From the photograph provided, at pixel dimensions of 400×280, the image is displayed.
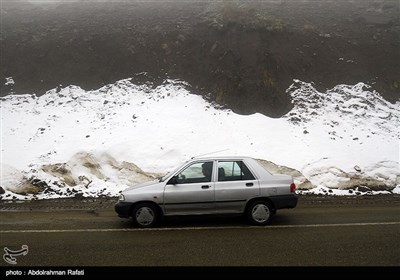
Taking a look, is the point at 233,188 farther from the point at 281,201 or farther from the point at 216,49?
the point at 216,49

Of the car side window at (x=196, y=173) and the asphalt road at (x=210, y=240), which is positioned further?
the car side window at (x=196, y=173)

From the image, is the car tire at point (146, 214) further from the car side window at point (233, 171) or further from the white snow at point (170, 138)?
the white snow at point (170, 138)

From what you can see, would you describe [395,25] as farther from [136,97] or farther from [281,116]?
[136,97]

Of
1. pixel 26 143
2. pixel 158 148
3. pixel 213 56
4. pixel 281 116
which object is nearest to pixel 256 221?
pixel 158 148

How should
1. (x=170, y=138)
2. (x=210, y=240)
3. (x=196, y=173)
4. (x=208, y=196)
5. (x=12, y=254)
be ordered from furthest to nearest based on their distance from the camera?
(x=170, y=138)
(x=196, y=173)
(x=208, y=196)
(x=210, y=240)
(x=12, y=254)

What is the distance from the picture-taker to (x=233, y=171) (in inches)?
308

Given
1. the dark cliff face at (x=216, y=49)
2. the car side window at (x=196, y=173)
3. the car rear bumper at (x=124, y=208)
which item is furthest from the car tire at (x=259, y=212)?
the dark cliff face at (x=216, y=49)

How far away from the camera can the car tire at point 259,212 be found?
7652 millimetres

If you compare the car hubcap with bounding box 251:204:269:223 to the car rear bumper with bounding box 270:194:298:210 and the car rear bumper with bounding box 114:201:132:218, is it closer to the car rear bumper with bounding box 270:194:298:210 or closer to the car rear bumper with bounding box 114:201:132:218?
the car rear bumper with bounding box 270:194:298:210

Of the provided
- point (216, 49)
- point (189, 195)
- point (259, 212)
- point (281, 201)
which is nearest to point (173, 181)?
point (189, 195)

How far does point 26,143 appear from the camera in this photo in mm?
14430

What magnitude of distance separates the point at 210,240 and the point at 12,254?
3513 millimetres

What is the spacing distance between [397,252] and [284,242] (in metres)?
1.84

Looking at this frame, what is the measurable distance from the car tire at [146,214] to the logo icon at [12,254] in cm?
225
